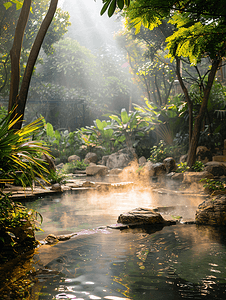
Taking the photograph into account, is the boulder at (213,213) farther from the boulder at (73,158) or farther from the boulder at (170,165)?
the boulder at (73,158)

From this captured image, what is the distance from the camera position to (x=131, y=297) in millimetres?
2291

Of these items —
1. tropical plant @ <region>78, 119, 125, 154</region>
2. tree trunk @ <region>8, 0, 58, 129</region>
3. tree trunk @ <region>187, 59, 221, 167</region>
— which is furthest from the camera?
tropical plant @ <region>78, 119, 125, 154</region>

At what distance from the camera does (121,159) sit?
14.5 meters

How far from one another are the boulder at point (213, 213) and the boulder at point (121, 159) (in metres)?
9.61

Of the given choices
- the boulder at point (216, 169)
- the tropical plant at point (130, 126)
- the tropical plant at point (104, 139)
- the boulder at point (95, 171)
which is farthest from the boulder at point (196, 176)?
the tropical plant at point (104, 139)

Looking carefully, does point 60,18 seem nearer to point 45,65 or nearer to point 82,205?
point 45,65

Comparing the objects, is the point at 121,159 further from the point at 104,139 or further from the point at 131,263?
the point at 131,263

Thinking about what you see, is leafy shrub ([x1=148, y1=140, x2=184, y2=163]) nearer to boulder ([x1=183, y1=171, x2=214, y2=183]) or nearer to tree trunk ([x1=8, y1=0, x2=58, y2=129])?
boulder ([x1=183, y1=171, x2=214, y2=183])

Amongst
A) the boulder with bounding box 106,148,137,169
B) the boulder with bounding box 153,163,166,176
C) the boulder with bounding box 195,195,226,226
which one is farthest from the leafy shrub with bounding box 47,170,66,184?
the boulder with bounding box 106,148,137,169

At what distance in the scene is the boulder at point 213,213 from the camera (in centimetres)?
448

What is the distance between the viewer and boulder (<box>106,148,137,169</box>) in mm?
14344

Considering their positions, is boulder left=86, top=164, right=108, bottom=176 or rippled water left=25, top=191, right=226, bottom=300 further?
boulder left=86, top=164, right=108, bottom=176

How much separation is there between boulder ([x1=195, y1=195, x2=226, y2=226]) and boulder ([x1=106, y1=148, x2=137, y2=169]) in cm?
961

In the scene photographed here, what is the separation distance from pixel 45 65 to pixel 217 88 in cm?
1700
